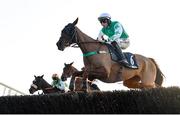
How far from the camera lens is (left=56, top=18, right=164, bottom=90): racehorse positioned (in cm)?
1151

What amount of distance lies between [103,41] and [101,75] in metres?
1.17

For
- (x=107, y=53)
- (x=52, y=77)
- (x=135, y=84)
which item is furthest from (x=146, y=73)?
(x=52, y=77)

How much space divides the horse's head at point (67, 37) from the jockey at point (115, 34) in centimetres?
78

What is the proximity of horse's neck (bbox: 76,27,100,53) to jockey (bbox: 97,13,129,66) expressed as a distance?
1.18 ft

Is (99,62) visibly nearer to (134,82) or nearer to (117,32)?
(117,32)

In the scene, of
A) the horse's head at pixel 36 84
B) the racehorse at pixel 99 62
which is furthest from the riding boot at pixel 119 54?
the horse's head at pixel 36 84

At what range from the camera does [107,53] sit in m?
11.9

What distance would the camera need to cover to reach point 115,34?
40.4ft

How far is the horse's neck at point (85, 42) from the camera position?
1196 cm

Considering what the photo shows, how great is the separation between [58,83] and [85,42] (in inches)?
268

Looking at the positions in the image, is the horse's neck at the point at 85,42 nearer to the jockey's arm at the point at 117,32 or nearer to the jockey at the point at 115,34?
the jockey at the point at 115,34

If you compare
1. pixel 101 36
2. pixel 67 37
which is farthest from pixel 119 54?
pixel 67 37

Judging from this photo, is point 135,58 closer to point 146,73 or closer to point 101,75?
point 146,73

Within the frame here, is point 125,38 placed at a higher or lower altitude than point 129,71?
higher
